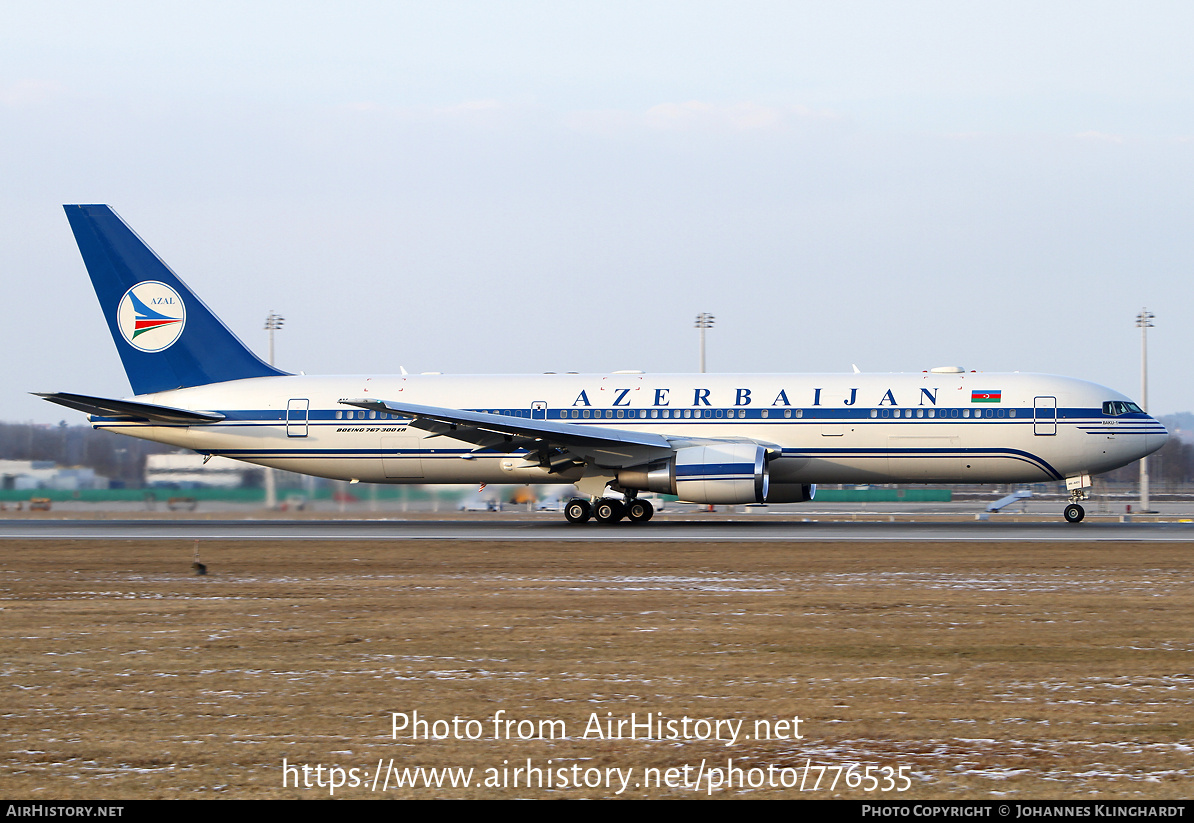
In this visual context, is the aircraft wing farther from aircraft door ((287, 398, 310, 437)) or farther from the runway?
aircraft door ((287, 398, 310, 437))

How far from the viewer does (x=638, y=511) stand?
1268 inches

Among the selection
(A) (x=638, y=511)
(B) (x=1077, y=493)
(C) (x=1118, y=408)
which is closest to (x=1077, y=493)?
(B) (x=1077, y=493)

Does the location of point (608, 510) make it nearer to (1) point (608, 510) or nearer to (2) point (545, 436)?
(1) point (608, 510)

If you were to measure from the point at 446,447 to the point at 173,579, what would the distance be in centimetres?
1472

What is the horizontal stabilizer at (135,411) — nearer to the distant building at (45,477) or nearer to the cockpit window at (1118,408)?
the distant building at (45,477)

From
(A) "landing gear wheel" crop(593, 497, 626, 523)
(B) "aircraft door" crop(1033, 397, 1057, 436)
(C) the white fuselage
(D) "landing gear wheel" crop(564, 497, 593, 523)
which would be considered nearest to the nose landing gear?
(C) the white fuselage

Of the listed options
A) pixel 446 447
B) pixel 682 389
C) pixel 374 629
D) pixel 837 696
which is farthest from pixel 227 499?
pixel 837 696

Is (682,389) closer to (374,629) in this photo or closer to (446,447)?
(446,447)

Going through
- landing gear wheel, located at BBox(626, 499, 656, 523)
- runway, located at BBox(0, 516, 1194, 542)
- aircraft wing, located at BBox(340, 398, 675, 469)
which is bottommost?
runway, located at BBox(0, 516, 1194, 542)

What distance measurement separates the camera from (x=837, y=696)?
29.7 ft

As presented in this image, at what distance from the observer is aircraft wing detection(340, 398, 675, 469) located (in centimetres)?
2936

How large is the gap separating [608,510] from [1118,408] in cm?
1410

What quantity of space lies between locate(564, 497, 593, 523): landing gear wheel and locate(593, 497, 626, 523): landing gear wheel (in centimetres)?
29
